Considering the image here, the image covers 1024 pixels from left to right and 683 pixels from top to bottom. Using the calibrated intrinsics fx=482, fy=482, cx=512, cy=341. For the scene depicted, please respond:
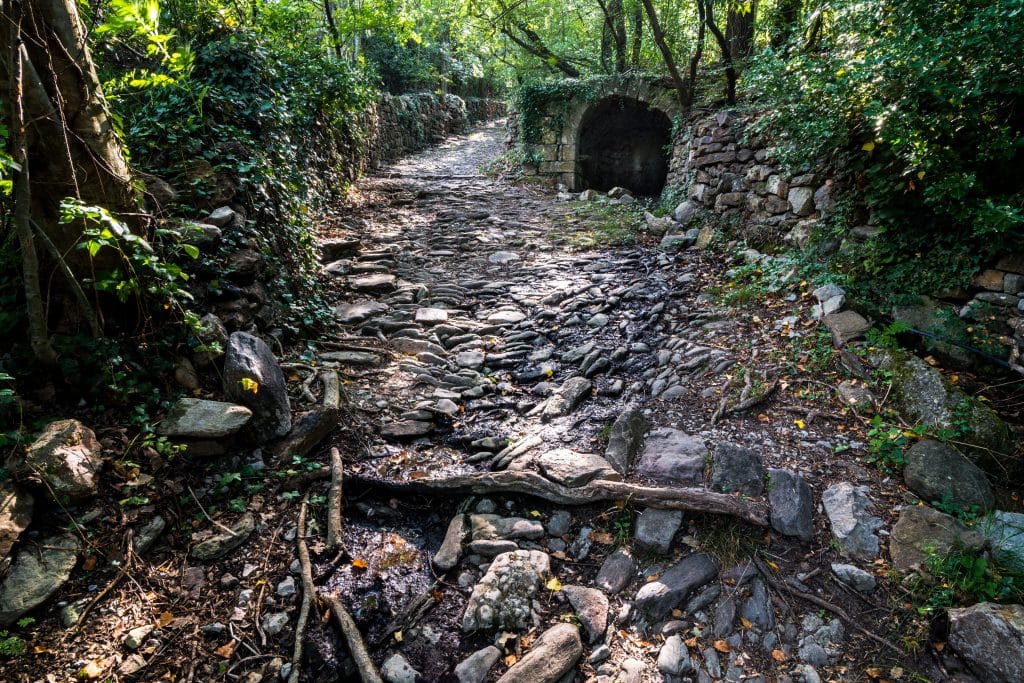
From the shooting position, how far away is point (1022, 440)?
289 cm

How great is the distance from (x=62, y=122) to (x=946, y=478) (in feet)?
17.6

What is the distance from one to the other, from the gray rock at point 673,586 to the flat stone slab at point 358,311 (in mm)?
3903

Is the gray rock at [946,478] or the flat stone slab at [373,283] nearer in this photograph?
the gray rock at [946,478]

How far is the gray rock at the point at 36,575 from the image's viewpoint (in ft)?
6.83

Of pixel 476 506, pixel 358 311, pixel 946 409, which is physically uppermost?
pixel 358 311

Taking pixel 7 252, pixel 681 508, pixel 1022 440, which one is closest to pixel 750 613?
pixel 681 508

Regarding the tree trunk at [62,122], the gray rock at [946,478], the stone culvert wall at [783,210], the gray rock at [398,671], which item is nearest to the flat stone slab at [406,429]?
the gray rock at [398,671]

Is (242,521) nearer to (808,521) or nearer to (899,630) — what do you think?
(808,521)

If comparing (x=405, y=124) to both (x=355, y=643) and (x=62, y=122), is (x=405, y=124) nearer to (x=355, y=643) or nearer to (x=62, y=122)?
(x=62, y=122)

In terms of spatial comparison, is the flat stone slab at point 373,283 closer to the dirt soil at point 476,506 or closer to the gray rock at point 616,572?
the dirt soil at point 476,506

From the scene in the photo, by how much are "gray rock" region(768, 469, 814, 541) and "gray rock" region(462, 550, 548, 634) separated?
136 cm

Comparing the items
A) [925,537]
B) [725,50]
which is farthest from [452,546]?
[725,50]

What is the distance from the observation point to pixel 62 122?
2666mm

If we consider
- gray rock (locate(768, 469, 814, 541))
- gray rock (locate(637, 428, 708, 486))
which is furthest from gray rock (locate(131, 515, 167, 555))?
gray rock (locate(768, 469, 814, 541))
